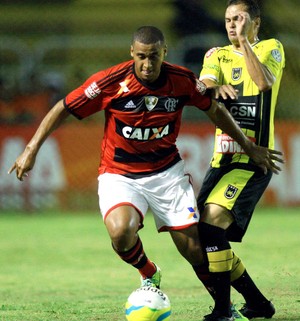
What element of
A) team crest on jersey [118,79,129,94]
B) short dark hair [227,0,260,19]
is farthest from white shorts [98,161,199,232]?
short dark hair [227,0,260,19]

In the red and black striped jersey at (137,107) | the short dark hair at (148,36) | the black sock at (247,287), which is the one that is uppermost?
the short dark hair at (148,36)

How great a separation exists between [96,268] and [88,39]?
7.50 m

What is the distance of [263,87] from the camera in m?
6.45

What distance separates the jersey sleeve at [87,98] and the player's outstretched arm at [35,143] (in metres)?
0.07

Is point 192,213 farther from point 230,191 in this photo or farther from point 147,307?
point 147,307

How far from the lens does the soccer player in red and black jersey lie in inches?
252

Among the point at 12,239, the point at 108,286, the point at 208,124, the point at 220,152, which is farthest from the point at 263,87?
the point at 208,124

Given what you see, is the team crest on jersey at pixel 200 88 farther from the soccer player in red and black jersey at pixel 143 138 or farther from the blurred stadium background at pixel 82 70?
the blurred stadium background at pixel 82 70

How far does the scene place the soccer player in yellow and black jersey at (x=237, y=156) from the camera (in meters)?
6.45

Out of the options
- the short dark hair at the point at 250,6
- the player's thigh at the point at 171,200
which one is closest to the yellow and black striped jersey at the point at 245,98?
the short dark hair at the point at 250,6

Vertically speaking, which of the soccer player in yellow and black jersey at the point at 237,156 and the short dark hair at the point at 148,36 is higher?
the short dark hair at the point at 148,36

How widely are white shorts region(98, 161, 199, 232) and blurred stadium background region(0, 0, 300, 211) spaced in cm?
799

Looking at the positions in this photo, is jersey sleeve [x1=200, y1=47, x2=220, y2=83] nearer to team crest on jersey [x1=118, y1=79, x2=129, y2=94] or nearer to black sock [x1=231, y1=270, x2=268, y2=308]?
team crest on jersey [x1=118, y1=79, x2=129, y2=94]

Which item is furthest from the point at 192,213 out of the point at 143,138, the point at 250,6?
the point at 250,6
